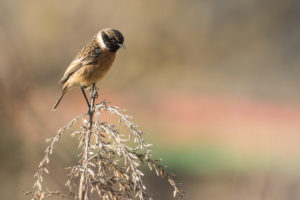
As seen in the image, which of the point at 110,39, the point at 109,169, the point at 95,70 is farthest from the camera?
the point at 95,70

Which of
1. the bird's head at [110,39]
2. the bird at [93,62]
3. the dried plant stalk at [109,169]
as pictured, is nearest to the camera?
the dried plant stalk at [109,169]

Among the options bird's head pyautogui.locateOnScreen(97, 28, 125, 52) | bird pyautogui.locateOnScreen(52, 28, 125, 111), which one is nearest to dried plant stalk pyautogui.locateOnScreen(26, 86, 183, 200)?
bird's head pyautogui.locateOnScreen(97, 28, 125, 52)

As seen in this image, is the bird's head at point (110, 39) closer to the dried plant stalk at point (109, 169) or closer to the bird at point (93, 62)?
the bird at point (93, 62)

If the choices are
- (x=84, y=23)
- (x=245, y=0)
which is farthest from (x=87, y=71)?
(x=245, y=0)

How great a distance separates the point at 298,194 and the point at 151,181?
2407 millimetres

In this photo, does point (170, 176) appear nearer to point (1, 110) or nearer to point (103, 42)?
point (103, 42)

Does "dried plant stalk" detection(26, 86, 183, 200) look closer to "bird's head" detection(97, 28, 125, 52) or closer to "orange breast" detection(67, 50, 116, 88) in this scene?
"bird's head" detection(97, 28, 125, 52)

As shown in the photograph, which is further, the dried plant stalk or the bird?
the bird

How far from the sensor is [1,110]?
4.65m

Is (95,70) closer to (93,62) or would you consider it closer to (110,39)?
(93,62)

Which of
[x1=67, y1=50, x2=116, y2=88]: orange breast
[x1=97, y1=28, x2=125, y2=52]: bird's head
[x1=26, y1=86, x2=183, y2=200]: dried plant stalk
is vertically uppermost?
[x1=97, y1=28, x2=125, y2=52]: bird's head

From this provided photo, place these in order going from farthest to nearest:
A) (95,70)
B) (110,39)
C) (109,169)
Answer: (95,70)
(110,39)
(109,169)

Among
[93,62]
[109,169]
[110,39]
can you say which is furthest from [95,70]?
[109,169]

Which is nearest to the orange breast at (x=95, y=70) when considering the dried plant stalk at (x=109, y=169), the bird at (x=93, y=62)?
the bird at (x=93, y=62)
